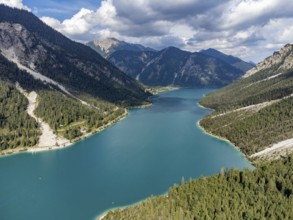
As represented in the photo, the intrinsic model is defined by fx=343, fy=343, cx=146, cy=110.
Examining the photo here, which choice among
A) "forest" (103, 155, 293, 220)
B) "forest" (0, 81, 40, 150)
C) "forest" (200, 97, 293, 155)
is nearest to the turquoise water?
"forest" (200, 97, 293, 155)

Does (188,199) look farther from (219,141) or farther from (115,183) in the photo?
(219,141)

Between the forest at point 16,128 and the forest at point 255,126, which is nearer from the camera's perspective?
the forest at point 255,126

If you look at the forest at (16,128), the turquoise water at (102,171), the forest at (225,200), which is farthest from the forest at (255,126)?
the forest at (16,128)

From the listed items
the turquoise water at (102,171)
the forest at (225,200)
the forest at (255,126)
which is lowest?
the turquoise water at (102,171)

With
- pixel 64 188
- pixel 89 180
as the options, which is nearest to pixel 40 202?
pixel 64 188

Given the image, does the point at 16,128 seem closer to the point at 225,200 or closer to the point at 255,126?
the point at 255,126

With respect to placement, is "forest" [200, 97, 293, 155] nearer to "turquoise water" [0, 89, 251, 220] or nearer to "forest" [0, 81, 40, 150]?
"turquoise water" [0, 89, 251, 220]

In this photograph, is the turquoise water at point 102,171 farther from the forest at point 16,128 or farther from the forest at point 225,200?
the forest at point 225,200
